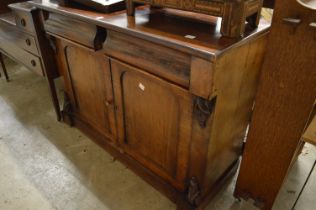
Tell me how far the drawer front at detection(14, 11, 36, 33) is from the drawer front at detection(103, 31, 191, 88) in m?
0.67

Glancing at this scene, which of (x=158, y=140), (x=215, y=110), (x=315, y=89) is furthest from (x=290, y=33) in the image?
(x=158, y=140)

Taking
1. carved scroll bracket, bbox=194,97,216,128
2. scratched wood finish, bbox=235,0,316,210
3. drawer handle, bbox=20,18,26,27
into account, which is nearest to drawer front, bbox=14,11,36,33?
drawer handle, bbox=20,18,26,27

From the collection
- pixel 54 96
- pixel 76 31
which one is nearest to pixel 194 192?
pixel 76 31

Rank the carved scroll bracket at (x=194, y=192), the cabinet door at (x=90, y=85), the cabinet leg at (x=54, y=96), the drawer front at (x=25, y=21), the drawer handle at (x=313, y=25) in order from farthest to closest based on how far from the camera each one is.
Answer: the cabinet leg at (x=54, y=96) < the drawer front at (x=25, y=21) < the cabinet door at (x=90, y=85) < the carved scroll bracket at (x=194, y=192) < the drawer handle at (x=313, y=25)

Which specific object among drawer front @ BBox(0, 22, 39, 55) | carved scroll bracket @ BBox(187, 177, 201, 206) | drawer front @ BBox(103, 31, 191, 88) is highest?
drawer front @ BBox(103, 31, 191, 88)

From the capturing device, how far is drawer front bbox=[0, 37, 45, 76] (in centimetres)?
178

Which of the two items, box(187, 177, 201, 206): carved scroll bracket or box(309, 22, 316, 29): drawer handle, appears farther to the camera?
box(187, 177, 201, 206): carved scroll bracket

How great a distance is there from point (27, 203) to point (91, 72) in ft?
2.54

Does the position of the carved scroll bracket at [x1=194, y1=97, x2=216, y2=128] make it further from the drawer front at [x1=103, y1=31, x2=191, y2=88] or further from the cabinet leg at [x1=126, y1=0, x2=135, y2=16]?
the cabinet leg at [x1=126, y1=0, x2=135, y2=16]

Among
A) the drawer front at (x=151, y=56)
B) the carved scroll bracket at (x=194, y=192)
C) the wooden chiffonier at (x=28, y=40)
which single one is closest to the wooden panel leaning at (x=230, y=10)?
the drawer front at (x=151, y=56)

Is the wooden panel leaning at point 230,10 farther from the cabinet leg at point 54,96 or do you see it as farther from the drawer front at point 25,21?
the cabinet leg at point 54,96

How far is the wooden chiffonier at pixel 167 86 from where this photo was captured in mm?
910

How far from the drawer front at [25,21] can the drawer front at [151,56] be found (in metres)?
0.67

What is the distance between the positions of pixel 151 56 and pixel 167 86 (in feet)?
0.43
